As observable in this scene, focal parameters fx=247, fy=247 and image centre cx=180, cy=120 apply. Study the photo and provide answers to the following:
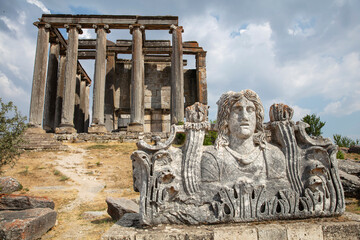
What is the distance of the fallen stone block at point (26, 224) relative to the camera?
4.12 meters

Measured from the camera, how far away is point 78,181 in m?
9.63

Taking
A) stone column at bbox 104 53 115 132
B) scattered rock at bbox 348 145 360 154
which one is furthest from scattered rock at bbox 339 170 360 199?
stone column at bbox 104 53 115 132

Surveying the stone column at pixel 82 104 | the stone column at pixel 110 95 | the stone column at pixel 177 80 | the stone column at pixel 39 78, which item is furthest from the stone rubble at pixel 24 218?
the stone column at pixel 82 104

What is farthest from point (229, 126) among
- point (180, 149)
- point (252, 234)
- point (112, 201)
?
point (112, 201)

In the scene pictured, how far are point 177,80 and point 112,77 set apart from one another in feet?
23.7

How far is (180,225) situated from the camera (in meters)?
3.31

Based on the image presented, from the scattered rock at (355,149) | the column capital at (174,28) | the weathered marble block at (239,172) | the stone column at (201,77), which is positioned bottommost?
the weathered marble block at (239,172)

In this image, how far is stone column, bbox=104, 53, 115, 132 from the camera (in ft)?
74.3

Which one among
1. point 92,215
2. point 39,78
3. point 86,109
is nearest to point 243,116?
point 92,215

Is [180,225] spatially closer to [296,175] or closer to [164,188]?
[164,188]

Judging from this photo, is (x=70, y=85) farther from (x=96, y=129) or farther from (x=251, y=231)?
(x=251, y=231)

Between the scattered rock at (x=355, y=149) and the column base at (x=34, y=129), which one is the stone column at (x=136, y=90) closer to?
the column base at (x=34, y=129)

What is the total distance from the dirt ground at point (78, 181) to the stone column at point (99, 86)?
359cm

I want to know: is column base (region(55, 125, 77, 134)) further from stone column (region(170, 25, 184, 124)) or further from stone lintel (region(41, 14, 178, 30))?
stone lintel (region(41, 14, 178, 30))
